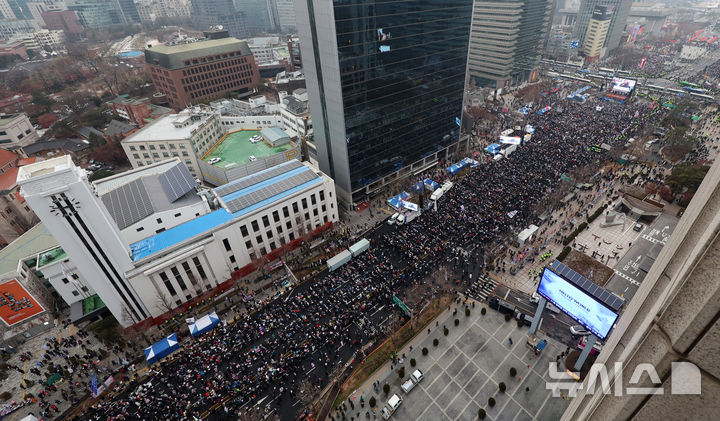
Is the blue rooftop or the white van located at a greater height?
the blue rooftop

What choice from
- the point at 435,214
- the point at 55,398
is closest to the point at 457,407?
the point at 435,214

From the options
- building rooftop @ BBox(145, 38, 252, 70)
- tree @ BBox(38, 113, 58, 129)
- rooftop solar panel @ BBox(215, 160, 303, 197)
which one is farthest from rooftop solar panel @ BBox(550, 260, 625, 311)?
tree @ BBox(38, 113, 58, 129)

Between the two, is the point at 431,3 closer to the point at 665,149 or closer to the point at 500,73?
the point at 665,149

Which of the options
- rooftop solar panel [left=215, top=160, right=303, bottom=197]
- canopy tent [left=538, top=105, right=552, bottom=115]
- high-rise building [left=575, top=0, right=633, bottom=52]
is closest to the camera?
rooftop solar panel [left=215, top=160, right=303, bottom=197]

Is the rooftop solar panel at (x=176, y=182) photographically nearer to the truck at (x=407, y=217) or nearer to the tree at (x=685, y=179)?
the truck at (x=407, y=217)

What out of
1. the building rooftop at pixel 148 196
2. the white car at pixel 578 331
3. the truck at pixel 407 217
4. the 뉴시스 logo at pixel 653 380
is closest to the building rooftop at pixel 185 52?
the building rooftop at pixel 148 196

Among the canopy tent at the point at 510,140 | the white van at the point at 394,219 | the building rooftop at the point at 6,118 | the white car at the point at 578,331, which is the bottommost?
the white car at the point at 578,331

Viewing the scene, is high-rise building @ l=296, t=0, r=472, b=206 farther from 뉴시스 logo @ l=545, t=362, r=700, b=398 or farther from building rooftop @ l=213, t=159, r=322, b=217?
뉴시스 logo @ l=545, t=362, r=700, b=398
